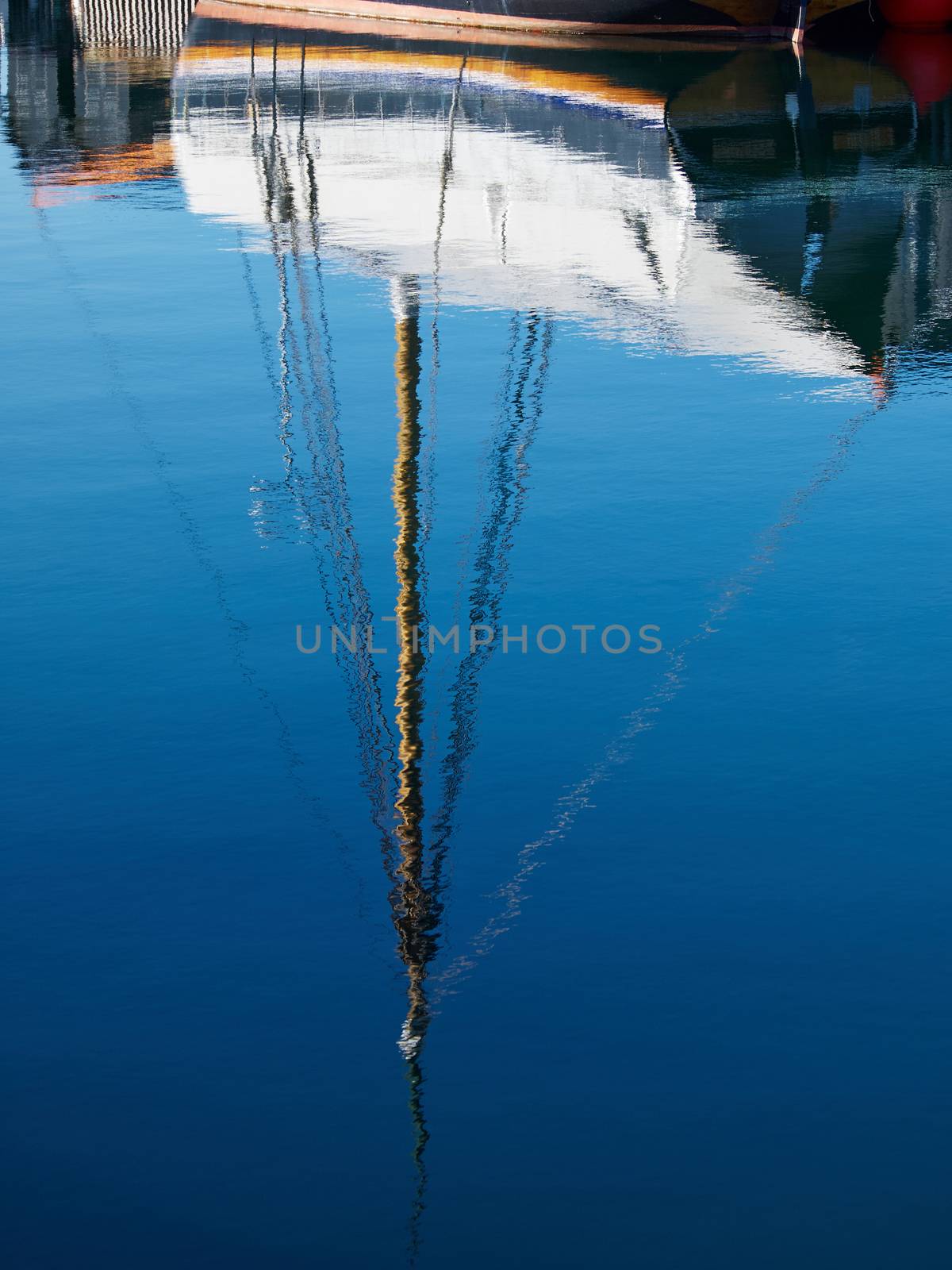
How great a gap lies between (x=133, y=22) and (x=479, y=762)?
121 feet

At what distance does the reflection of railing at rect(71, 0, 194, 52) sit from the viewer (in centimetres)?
3612

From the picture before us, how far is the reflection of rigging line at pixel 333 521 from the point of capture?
664cm

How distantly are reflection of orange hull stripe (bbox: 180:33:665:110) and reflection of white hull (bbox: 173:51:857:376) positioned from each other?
83 cm

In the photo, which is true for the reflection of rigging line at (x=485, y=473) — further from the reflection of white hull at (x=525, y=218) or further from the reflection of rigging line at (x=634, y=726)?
the reflection of white hull at (x=525, y=218)

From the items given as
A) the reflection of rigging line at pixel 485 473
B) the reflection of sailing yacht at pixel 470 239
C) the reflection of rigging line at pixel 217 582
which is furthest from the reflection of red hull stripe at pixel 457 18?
the reflection of rigging line at pixel 485 473

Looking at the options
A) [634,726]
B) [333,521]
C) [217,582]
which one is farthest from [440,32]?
[634,726]

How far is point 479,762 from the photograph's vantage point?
6500mm

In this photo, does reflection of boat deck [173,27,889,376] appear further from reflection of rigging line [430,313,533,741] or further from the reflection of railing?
the reflection of railing

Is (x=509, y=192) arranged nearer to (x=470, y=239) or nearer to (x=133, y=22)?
(x=470, y=239)

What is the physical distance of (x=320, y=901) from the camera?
561 centimetres

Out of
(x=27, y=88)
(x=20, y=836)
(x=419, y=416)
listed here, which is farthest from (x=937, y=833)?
(x=27, y=88)

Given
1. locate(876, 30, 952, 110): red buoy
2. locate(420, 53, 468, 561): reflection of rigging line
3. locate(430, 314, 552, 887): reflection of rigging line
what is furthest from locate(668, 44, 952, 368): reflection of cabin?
locate(420, 53, 468, 561): reflection of rigging line

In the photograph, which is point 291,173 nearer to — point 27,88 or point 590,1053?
point 27,88

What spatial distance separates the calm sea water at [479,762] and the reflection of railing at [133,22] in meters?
23.1
